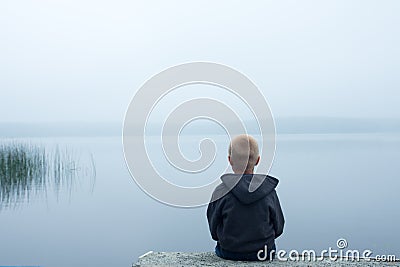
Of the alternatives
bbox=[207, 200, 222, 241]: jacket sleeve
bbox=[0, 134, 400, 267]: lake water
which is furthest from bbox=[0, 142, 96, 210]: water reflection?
bbox=[207, 200, 222, 241]: jacket sleeve

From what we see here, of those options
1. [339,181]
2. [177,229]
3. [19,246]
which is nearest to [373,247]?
[177,229]

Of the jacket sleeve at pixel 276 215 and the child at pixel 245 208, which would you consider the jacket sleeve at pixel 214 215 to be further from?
the jacket sleeve at pixel 276 215

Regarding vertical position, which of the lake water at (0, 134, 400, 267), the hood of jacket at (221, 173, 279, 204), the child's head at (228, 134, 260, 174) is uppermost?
the child's head at (228, 134, 260, 174)

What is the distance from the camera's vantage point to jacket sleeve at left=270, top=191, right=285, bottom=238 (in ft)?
8.24

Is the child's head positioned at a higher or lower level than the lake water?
higher

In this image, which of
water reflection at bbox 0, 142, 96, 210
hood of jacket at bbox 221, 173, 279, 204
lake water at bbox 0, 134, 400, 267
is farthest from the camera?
water reflection at bbox 0, 142, 96, 210

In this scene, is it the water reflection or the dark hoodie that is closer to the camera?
the dark hoodie

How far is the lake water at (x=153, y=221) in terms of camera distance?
613cm

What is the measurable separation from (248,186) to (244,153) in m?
0.15

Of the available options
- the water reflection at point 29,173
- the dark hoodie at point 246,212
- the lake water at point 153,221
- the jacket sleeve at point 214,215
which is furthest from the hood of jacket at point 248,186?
the water reflection at point 29,173

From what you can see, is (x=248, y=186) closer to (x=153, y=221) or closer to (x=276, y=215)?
(x=276, y=215)

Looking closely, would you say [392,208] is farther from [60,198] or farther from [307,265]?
[307,265]

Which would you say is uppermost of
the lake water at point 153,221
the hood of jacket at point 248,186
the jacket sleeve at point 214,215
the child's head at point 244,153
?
the child's head at point 244,153

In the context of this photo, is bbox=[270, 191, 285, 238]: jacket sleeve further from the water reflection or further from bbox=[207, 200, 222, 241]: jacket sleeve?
the water reflection
